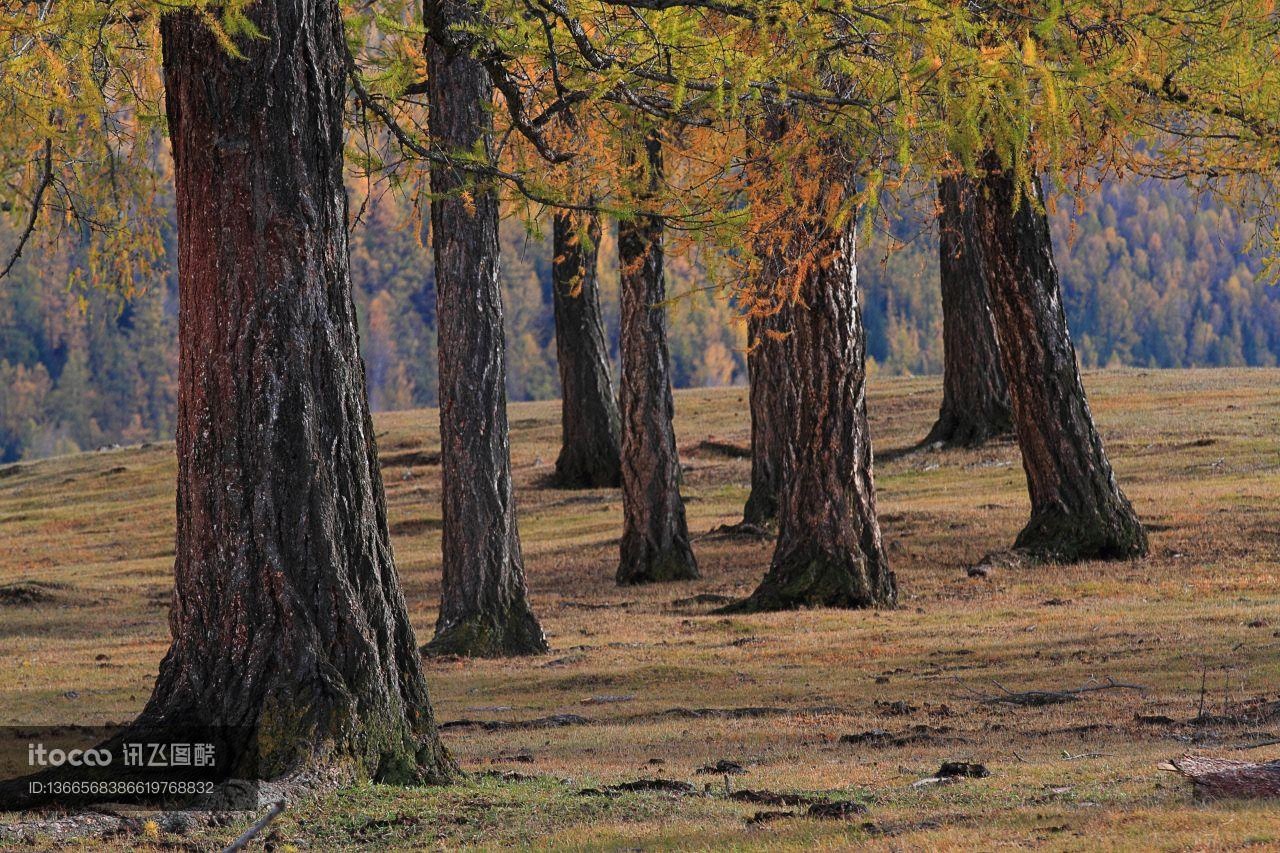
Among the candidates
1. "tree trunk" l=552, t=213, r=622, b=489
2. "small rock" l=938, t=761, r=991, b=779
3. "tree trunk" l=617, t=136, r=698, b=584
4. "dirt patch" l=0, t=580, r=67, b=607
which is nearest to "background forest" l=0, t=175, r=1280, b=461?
"tree trunk" l=552, t=213, r=622, b=489

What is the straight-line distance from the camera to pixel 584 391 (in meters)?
26.8

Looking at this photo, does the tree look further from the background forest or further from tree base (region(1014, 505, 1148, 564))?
the background forest

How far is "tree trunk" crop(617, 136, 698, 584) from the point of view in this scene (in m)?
17.5

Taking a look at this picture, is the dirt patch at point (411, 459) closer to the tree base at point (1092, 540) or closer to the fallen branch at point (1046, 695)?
the tree base at point (1092, 540)

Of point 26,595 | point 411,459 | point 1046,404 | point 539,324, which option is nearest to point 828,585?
point 1046,404

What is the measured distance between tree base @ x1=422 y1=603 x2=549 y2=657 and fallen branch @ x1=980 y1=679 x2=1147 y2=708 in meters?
4.82

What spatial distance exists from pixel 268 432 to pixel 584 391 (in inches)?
810

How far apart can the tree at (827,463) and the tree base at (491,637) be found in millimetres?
2606

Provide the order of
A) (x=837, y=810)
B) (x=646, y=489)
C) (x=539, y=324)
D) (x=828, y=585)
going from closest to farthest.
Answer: (x=837, y=810) < (x=828, y=585) < (x=646, y=489) < (x=539, y=324)

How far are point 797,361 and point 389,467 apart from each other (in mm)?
20040

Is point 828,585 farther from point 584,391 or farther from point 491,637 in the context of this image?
point 584,391

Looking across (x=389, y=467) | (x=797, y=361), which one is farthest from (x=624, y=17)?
(x=389, y=467)

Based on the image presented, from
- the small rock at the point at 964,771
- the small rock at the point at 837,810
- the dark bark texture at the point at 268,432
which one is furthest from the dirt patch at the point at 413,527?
the small rock at the point at 837,810

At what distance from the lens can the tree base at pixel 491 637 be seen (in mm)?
12906
